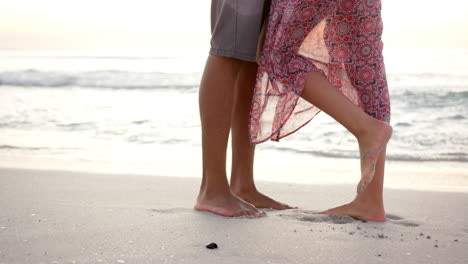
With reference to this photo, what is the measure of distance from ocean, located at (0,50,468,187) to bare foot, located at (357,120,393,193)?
66.8 inches

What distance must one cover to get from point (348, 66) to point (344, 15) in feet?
0.59

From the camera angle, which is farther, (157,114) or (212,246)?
(157,114)

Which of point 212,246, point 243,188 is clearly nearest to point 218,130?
point 243,188

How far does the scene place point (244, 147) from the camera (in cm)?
217

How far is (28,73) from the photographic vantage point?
12.9 metres

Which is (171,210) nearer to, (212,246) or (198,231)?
(198,231)

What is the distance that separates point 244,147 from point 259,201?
0.22 meters

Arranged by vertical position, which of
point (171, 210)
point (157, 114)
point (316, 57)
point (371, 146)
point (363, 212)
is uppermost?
point (316, 57)

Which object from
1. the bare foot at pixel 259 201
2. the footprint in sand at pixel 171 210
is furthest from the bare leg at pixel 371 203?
the footprint in sand at pixel 171 210

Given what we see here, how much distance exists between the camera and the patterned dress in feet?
6.15

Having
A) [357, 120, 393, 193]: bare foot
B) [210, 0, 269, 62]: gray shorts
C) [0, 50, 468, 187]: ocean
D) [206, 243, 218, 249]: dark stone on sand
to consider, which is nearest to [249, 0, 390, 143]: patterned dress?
[210, 0, 269, 62]: gray shorts

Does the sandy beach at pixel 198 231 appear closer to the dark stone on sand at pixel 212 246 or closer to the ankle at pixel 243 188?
the dark stone on sand at pixel 212 246

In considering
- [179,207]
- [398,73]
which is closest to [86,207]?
[179,207]

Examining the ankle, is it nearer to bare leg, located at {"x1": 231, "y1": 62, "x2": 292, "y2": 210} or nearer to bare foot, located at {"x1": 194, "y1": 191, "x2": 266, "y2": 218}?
bare leg, located at {"x1": 231, "y1": 62, "x2": 292, "y2": 210}
